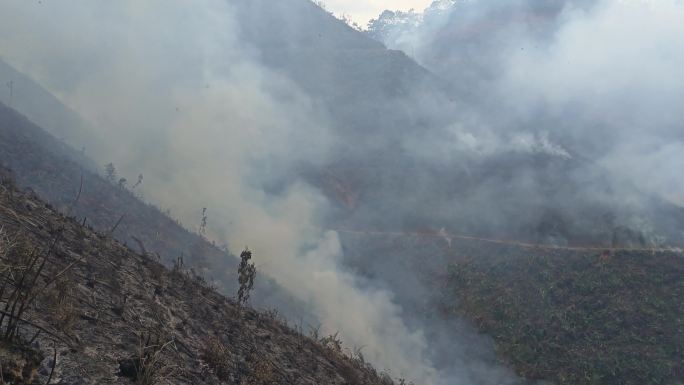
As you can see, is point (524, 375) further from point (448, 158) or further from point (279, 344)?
point (448, 158)

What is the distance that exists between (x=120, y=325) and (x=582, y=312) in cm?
2794

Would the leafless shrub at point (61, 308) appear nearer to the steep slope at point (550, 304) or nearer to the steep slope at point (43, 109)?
the steep slope at point (550, 304)

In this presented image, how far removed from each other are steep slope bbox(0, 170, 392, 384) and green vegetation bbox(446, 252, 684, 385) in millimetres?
17098

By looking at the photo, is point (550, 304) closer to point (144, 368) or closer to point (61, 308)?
point (144, 368)

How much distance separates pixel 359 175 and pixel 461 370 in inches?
1014

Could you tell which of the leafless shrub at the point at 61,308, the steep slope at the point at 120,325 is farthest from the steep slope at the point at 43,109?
the leafless shrub at the point at 61,308

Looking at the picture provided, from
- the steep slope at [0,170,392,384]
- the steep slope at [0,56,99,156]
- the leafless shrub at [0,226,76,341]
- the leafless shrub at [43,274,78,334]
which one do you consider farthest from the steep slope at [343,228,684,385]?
the steep slope at [0,56,99,156]

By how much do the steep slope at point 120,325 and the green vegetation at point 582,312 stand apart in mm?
17098

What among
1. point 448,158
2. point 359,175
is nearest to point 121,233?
point 359,175

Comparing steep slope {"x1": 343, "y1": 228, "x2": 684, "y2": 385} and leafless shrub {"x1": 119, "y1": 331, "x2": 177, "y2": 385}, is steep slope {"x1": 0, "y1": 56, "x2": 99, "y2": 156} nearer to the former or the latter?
steep slope {"x1": 343, "y1": 228, "x2": 684, "y2": 385}

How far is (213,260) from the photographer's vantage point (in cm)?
3092

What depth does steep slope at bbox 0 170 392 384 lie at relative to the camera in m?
3.86

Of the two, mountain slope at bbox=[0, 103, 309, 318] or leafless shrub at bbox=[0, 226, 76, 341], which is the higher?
mountain slope at bbox=[0, 103, 309, 318]

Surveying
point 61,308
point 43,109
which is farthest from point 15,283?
point 43,109
